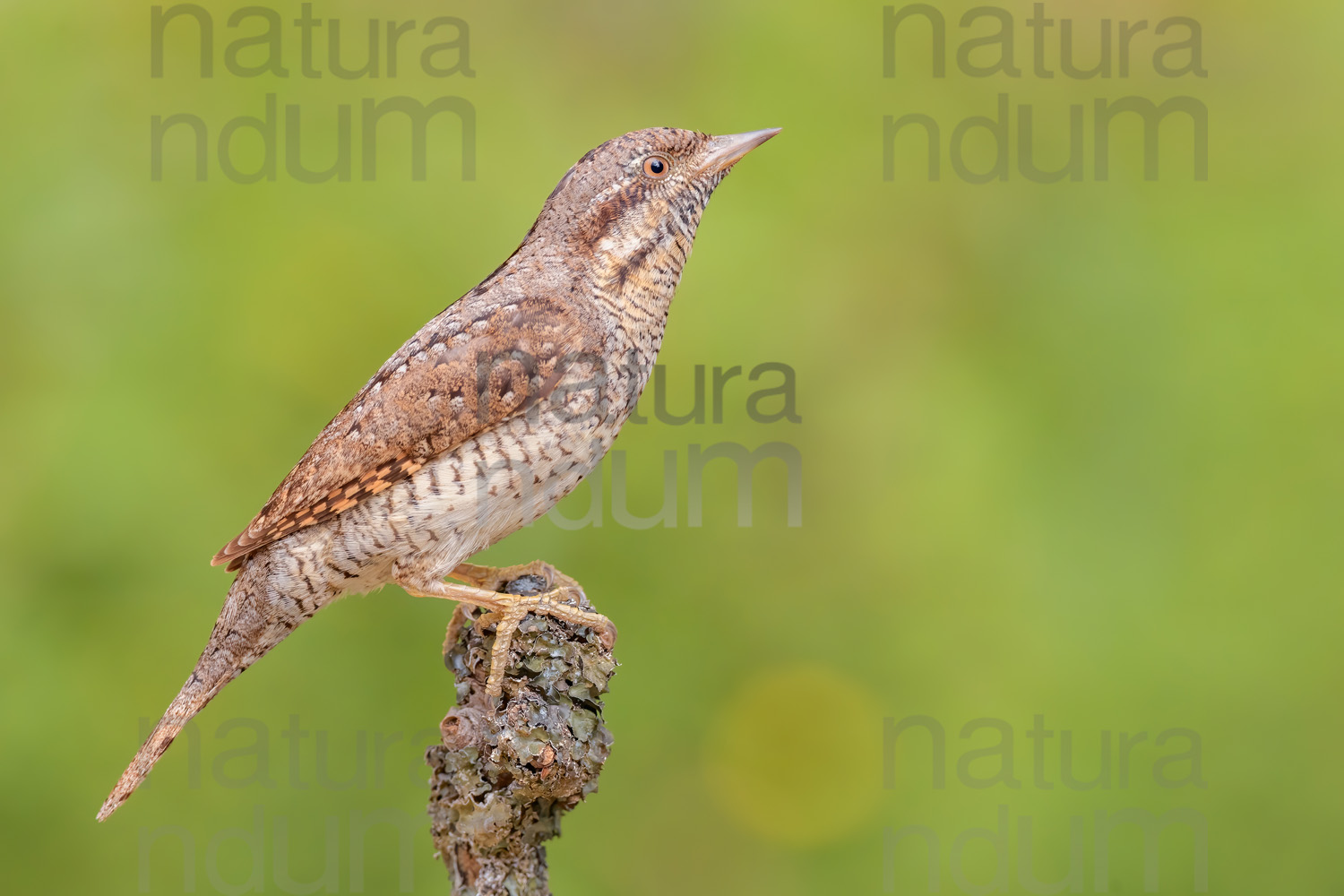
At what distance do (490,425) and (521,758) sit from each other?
2.22 feet

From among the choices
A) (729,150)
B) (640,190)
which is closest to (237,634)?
(640,190)

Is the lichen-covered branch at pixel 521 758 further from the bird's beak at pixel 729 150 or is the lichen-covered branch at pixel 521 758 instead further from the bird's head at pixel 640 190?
the bird's beak at pixel 729 150

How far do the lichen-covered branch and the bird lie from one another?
0.09 m

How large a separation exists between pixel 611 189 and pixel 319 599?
1083 mm

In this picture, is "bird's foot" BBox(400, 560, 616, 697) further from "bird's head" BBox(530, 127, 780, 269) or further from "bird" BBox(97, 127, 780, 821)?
"bird's head" BBox(530, 127, 780, 269)

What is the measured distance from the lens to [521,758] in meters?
2.03

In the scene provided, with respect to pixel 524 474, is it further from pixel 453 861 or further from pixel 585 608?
pixel 453 861

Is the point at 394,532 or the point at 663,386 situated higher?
the point at 663,386

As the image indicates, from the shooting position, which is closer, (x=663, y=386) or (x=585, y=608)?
(x=585, y=608)

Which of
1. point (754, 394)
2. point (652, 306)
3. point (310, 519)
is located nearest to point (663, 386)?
point (754, 394)

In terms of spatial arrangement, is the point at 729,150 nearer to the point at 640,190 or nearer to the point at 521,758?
the point at 640,190

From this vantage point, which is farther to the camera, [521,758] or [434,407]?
[434,407]

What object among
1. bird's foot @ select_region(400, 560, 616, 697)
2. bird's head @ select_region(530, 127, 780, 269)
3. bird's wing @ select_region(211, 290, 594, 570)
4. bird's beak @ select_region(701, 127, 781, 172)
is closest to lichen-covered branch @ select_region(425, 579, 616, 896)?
bird's foot @ select_region(400, 560, 616, 697)

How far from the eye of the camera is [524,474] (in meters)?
2.31
